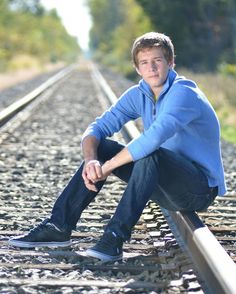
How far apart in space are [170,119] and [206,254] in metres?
0.81

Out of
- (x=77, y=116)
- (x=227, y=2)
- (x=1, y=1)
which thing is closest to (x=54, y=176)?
(x=77, y=116)

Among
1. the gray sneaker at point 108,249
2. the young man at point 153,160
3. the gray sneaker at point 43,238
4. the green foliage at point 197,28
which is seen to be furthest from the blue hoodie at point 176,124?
the green foliage at point 197,28

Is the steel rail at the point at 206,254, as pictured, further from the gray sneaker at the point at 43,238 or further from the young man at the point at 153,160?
the gray sneaker at the point at 43,238

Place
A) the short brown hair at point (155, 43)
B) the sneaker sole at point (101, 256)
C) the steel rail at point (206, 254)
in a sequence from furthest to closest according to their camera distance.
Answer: the short brown hair at point (155, 43) < the sneaker sole at point (101, 256) < the steel rail at point (206, 254)

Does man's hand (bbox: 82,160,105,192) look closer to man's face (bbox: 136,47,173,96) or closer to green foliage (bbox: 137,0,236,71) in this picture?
man's face (bbox: 136,47,173,96)

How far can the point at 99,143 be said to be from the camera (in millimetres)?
3955

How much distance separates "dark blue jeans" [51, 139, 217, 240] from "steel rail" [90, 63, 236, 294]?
14 centimetres

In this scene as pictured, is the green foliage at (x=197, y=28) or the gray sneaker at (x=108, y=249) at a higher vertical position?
the green foliage at (x=197, y=28)

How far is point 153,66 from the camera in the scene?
3660mm

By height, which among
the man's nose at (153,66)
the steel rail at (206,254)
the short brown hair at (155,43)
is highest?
the short brown hair at (155,43)

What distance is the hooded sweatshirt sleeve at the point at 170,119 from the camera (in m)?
3.54

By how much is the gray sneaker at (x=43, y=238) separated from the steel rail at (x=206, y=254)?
0.70m

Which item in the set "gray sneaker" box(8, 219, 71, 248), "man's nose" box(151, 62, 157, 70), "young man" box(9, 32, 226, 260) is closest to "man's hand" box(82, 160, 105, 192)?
"young man" box(9, 32, 226, 260)

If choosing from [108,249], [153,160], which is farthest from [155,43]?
[108,249]
